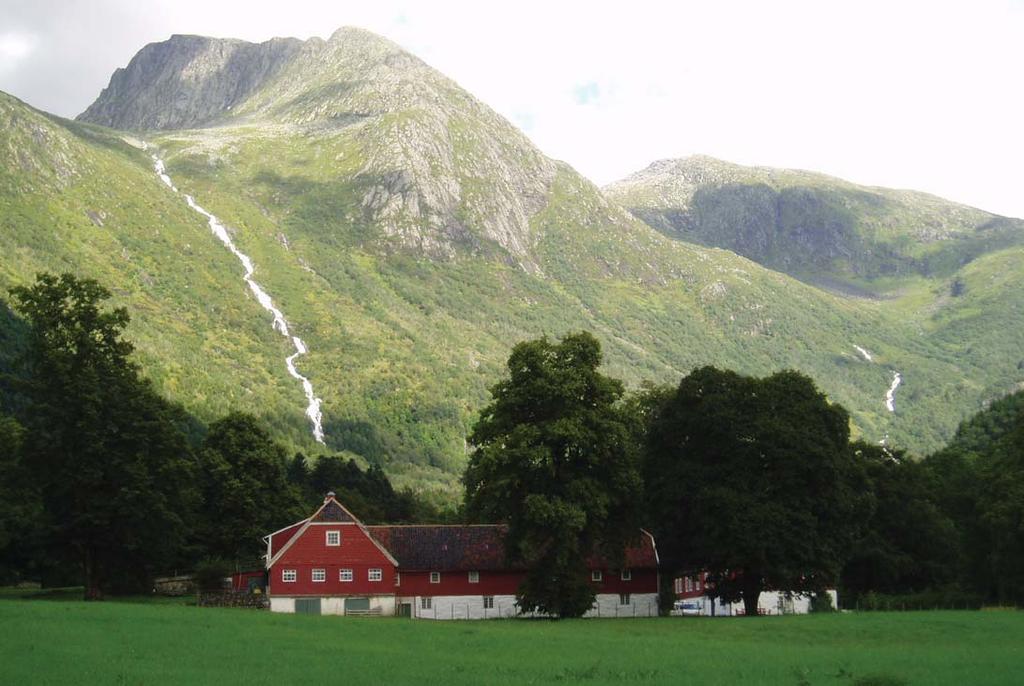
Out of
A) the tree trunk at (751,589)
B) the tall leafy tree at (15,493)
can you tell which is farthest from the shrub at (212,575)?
the tree trunk at (751,589)

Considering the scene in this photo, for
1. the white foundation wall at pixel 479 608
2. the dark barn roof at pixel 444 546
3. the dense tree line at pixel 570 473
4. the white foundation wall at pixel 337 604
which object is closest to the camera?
the dense tree line at pixel 570 473

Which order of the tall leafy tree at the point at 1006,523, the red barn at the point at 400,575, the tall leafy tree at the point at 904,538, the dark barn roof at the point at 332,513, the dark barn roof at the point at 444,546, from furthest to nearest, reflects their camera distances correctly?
the tall leafy tree at the point at 904,538, the dark barn roof at the point at 332,513, the dark barn roof at the point at 444,546, the red barn at the point at 400,575, the tall leafy tree at the point at 1006,523

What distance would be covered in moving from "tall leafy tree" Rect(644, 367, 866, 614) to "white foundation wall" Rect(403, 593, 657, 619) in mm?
7034

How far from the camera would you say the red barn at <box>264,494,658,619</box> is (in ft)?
243

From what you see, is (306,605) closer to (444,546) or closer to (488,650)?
(444,546)

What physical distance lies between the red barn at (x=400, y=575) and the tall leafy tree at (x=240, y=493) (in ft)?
54.3

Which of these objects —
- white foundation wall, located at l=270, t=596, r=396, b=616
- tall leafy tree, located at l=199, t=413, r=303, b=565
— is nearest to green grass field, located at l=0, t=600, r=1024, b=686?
white foundation wall, located at l=270, t=596, r=396, b=616

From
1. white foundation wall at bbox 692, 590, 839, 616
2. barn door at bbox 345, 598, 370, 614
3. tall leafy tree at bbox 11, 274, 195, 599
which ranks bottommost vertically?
white foundation wall at bbox 692, 590, 839, 616

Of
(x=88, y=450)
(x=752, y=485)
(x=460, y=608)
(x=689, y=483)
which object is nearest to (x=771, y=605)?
(x=752, y=485)

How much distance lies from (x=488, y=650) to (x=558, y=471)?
23321 mm

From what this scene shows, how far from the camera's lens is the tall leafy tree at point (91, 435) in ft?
209

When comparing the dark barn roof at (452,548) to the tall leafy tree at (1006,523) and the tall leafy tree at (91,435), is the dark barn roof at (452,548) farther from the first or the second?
the tall leafy tree at (1006,523)

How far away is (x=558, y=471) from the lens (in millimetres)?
64750

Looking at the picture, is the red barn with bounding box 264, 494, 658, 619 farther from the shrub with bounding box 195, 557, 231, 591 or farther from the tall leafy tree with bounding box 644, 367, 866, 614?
the tall leafy tree with bounding box 644, 367, 866, 614
